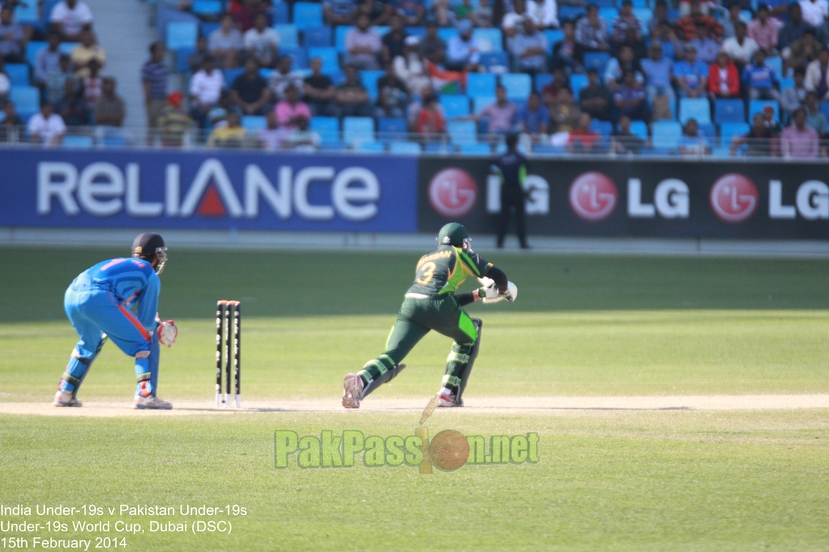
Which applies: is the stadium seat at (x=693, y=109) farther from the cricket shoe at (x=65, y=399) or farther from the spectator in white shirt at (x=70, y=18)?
the cricket shoe at (x=65, y=399)

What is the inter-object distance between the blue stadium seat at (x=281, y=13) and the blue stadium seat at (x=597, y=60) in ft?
23.9

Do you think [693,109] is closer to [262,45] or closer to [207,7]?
[262,45]

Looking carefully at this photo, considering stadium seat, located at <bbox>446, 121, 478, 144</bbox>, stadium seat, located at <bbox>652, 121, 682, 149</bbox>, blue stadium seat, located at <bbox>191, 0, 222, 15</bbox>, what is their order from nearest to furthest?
stadium seat, located at <bbox>446, 121, 478, 144</bbox>, stadium seat, located at <bbox>652, 121, 682, 149</bbox>, blue stadium seat, located at <bbox>191, 0, 222, 15</bbox>

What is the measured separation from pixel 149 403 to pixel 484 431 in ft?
9.55

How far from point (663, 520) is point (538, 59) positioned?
68.7 feet

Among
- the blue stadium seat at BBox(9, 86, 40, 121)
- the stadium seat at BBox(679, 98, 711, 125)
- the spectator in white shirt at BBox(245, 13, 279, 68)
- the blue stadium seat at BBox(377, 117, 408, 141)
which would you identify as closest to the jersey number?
the blue stadium seat at BBox(377, 117, 408, 141)

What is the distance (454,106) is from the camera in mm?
24703

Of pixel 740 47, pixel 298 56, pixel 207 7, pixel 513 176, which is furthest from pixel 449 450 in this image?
pixel 740 47

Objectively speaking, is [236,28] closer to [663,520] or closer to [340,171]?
[340,171]

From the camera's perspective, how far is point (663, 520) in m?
5.84

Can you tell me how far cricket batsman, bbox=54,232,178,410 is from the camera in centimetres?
875

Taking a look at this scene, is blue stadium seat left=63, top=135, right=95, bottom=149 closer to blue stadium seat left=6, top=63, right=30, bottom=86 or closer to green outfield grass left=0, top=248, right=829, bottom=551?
blue stadium seat left=6, top=63, right=30, bottom=86

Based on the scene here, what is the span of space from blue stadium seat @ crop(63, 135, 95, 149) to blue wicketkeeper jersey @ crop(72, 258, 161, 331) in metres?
14.2

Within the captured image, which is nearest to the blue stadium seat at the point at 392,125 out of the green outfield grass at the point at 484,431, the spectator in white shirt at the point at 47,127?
the spectator in white shirt at the point at 47,127
